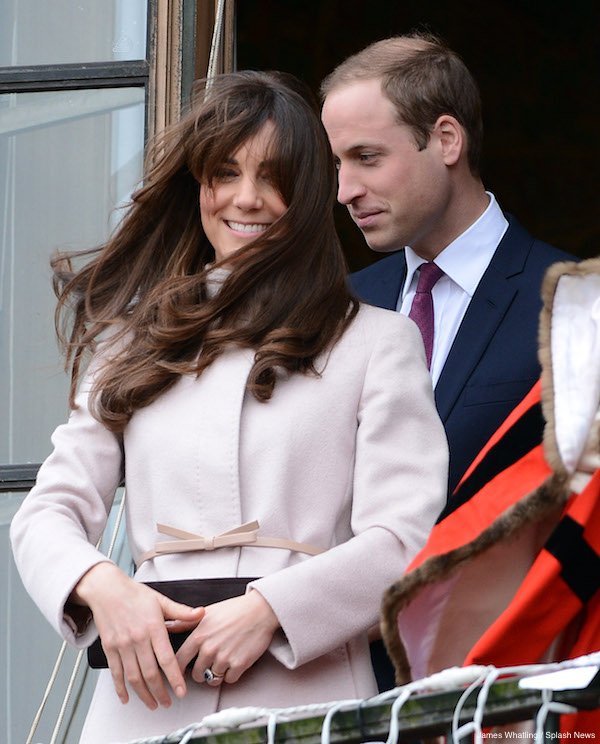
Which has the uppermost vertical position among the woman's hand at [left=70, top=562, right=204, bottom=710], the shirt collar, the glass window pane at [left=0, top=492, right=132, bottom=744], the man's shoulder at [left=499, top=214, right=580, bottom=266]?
the man's shoulder at [left=499, top=214, right=580, bottom=266]

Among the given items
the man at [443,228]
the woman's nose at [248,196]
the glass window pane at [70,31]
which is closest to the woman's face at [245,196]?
the woman's nose at [248,196]

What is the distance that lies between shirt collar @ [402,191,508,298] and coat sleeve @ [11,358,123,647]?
3.74 ft

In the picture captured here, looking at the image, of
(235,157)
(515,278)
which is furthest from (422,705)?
(515,278)

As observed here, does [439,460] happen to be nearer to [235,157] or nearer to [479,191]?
[235,157]

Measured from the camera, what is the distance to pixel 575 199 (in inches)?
277

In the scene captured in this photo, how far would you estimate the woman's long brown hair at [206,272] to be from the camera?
235 cm

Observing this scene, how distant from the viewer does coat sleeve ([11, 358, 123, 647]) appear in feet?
7.00

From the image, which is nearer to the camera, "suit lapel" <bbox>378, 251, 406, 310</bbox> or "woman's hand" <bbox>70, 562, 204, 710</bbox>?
"woman's hand" <bbox>70, 562, 204, 710</bbox>

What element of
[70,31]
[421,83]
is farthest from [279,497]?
[70,31]

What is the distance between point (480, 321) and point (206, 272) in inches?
33.3

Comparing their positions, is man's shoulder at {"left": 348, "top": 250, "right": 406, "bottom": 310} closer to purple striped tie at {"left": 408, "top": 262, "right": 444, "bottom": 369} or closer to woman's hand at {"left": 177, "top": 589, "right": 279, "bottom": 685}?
purple striped tie at {"left": 408, "top": 262, "right": 444, "bottom": 369}

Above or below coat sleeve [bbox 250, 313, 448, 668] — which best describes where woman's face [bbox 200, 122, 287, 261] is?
above

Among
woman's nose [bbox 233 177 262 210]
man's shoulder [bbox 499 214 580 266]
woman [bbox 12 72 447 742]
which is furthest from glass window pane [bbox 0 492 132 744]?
woman's nose [bbox 233 177 262 210]

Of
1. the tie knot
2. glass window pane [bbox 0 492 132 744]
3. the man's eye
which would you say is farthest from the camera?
glass window pane [bbox 0 492 132 744]
